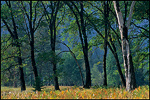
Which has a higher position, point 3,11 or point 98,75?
point 3,11

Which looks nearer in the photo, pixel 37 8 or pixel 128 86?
pixel 128 86

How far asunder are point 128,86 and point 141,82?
49599mm

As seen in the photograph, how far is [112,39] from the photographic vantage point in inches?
764

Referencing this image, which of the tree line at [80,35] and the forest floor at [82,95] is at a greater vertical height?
the tree line at [80,35]

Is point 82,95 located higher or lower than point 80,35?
lower

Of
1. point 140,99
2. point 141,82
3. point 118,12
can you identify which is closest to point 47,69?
point 141,82

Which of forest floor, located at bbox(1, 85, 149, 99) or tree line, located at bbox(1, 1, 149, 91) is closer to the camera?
forest floor, located at bbox(1, 85, 149, 99)

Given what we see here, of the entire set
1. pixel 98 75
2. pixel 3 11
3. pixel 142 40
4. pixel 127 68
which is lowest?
pixel 98 75

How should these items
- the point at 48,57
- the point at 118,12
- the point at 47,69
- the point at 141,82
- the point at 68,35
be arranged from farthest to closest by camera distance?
the point at 47,69 → the point at 141,82 → the point at 68,35 → the point at 48,57 → the point at 118,12

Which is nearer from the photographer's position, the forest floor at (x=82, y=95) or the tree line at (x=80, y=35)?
the forest floor at (x=82, y=95)

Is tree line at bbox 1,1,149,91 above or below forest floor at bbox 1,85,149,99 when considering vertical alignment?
above

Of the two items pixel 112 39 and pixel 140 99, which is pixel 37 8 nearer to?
pixel 112 39

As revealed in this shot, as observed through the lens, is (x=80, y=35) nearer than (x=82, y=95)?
No

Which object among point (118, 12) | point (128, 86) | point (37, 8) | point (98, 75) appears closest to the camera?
point (128, 86)
